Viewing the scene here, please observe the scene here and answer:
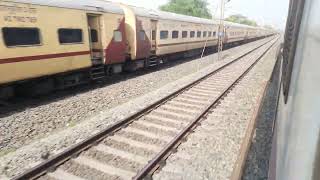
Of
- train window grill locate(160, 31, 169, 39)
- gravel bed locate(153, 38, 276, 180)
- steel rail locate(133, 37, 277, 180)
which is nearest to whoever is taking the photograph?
steel rail locate(133, 37, 277, 180)

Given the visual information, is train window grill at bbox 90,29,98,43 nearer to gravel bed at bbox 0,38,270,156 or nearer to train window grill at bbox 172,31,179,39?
gravel bed at bbox 0,38,270,156

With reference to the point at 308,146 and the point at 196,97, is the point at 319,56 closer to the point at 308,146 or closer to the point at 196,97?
the point at 308,146

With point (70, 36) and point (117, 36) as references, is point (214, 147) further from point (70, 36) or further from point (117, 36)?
point (117, 36)

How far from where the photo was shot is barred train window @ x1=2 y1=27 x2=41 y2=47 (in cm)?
848

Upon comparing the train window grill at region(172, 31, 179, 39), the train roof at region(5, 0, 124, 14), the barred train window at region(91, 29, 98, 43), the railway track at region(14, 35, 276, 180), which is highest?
the train roof at region(5, 0, 124, 14)

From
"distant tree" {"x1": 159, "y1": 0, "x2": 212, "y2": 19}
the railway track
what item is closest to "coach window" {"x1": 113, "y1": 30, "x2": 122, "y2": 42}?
the railway track

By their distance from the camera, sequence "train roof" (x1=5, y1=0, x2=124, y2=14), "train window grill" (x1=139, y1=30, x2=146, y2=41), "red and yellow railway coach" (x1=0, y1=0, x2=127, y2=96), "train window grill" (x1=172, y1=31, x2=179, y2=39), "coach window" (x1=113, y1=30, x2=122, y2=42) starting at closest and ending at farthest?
"red and yellow railway coach" (x1=0, y1=0, x2=127, y2=96) → "train roof" (x1=5, y1=0, x2=124, y2=14) → "coach window" (x1=113, y1=30, x2=122, y2=42) → "train window grill" (x1=139, y1=30, x2=146, y2=41) → "train window grill" (x1=172, y1=31, x2=179, y2=39)

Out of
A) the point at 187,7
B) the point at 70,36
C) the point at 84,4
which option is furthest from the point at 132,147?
the point at 187,7

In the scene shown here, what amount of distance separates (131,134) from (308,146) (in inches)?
244

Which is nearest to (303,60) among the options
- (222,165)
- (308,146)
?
(308,146)

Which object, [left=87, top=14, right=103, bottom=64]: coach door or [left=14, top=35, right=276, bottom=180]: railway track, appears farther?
[left=87, top=14, right=103, bottom=64]: coach door

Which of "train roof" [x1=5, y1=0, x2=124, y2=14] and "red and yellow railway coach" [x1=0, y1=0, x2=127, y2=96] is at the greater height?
"train roof" [x1=5, y1=0, x2=124, y2=14]

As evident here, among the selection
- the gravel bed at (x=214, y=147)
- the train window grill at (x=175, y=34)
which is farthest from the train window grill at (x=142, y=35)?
the gravel bed at (x=214, y=147)

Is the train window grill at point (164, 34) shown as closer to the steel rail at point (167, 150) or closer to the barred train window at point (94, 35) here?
the barred train window at point (94, 35)
